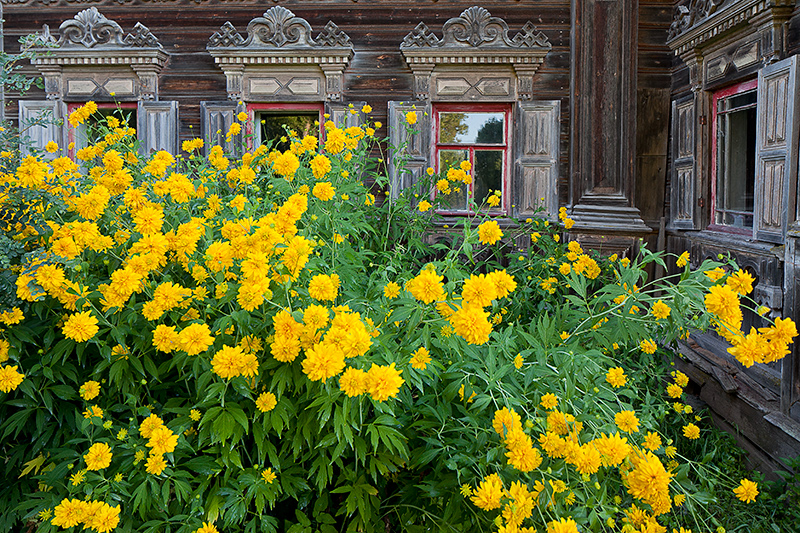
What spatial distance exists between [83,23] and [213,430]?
6510mm

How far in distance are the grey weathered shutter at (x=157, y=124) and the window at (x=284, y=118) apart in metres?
0.95

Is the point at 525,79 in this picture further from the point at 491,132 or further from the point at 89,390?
the point at 89,390

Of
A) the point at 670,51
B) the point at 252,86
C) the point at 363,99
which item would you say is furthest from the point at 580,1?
the point at 252,86

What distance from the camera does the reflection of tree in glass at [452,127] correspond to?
6320 mm

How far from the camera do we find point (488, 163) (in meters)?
6.34

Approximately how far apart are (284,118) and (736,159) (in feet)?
16.1

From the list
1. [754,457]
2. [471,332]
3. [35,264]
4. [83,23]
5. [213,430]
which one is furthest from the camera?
[83,23]

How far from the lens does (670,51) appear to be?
6047 mm

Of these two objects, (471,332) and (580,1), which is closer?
(471,332)

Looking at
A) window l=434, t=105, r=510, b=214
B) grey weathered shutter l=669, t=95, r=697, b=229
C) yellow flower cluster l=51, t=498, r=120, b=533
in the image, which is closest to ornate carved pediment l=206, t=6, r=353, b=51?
window l=434, t=105, r=510, b=214

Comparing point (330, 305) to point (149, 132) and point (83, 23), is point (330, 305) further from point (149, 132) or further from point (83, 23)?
point (83, 23)

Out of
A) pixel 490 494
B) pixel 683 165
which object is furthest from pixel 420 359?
pixel 683 165

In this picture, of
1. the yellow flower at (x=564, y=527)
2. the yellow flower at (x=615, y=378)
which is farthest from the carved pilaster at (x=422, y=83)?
the yellow flower at (x=564, y=527)

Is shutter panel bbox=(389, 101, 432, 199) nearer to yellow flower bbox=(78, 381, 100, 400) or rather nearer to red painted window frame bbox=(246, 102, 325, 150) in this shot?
red painted window frame bbox=(246, 102, 325, 150)
